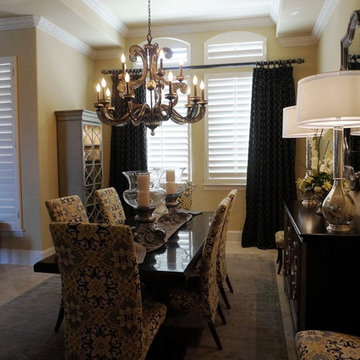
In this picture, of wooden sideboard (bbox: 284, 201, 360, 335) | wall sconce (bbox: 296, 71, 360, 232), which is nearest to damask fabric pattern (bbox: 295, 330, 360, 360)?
wooden sideboard (bbox: 284, 201, 360, 335)

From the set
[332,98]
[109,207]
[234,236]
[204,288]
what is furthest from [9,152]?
[332,98]

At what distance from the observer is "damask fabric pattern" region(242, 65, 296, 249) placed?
15.4 feet

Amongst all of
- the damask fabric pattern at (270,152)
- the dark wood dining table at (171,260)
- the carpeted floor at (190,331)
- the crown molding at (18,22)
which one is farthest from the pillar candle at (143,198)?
the crown molding at (18,22)

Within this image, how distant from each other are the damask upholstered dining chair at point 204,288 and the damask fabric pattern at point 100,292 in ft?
1.62

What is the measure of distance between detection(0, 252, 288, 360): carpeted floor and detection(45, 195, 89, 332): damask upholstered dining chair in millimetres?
217

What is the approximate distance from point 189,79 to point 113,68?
4.04ft

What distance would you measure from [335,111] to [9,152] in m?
3.74

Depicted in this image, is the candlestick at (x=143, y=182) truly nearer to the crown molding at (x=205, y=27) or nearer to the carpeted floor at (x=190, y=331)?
the carpeted floor at (x=190, y=331)

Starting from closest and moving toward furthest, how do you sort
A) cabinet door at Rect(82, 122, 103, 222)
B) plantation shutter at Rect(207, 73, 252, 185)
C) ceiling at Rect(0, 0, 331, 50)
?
ceiling at Rect(0, 0, 331, 50), cabinet door at Rect(82, 122, 103, 222), plantation shutter at Rect(207, 73, 252, 185)

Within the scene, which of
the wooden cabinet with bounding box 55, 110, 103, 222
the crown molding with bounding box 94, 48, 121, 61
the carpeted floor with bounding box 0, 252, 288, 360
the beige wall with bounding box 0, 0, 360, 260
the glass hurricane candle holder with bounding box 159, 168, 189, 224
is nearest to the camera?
the carpeted floor with bounding box 0, 252, 288, 360

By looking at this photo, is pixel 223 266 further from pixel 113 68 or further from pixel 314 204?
pixel 113 68

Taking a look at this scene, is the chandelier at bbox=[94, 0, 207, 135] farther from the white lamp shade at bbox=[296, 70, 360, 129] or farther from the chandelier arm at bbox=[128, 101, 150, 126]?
the white lamp shade at bbox=[296, 70, 360, 129]

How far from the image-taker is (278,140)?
4.72 meters

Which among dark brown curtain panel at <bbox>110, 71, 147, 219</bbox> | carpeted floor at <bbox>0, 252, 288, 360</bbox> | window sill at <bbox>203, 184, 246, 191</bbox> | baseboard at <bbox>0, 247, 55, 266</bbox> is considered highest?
dark brown curtain panel at <bbox>110, 71, 147, 219</bbox>
